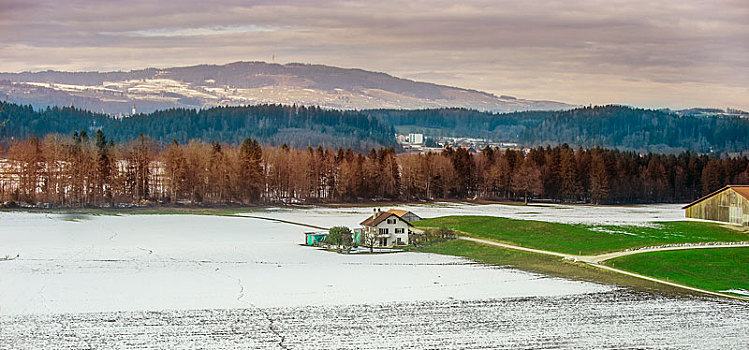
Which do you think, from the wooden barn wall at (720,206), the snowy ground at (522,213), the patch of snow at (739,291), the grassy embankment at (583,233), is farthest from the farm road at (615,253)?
the snowy ground at (522,213)

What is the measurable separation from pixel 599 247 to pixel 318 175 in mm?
64822

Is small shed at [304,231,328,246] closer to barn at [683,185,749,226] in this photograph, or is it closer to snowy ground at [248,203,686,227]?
snowy ground at [248,203,686,227]

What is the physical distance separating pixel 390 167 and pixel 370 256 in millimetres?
64324

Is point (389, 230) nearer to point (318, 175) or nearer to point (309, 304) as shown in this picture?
point (309, 304)

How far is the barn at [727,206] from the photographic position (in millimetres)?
76250

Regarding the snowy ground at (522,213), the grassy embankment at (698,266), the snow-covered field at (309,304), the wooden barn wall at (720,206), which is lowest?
the snow-covered field at (309,304)

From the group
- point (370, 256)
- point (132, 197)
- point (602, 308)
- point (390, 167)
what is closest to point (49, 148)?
point (132, 197)

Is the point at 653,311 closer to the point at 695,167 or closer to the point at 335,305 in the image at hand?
the point at 335,305

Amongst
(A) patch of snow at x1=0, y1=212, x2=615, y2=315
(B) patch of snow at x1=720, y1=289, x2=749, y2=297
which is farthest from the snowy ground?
(B) patch of snow at x1=720, y1=289, x2=749, y2=297

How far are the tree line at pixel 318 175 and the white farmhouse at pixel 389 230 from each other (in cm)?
4581

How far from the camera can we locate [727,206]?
A: 259 ft

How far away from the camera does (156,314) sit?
1521 inches

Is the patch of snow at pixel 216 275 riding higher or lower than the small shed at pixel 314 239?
lower

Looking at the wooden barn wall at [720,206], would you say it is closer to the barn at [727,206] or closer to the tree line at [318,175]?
the barn at [727,206]
